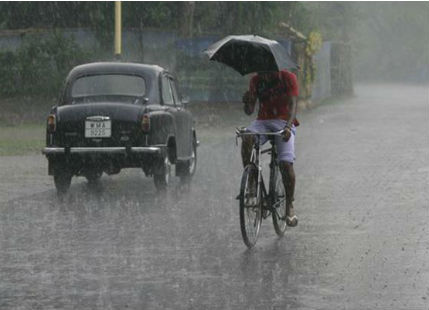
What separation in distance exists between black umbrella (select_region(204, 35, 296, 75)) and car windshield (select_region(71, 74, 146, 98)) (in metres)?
3.92

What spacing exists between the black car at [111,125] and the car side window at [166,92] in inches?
1.6

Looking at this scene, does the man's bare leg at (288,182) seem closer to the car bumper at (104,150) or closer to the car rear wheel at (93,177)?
the car bumper at (104,150)

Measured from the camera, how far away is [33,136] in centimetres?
2480

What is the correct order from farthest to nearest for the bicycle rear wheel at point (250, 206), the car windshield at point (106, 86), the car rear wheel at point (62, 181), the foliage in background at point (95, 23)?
the foliage in background at point (95, 23)
the car windshield at point (106, 86)
the car rear wheel at point (62, 181)
the bicycle rear wheel at point (250, 206)

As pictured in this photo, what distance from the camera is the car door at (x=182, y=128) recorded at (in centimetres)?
1511

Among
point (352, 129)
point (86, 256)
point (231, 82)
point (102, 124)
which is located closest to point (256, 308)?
point (86, 256)

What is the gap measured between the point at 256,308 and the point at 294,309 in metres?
0.25

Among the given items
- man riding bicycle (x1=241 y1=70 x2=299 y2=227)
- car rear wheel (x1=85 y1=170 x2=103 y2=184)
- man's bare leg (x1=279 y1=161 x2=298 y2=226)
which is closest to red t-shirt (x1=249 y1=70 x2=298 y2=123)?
man riding bicycle (x1=241 y1=70 x2=299 y2=227)

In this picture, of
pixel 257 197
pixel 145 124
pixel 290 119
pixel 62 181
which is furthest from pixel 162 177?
pixel 257 197

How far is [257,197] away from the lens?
9773 mm

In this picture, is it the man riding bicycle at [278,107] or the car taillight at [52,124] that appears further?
the car taillight at [52,124]

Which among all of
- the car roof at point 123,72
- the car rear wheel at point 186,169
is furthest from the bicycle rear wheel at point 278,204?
the car rear wheel at point 186,169

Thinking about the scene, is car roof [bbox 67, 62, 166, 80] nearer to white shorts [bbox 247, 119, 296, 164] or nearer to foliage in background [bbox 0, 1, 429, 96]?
white shorts [bbox 247, 119, 296, 164]

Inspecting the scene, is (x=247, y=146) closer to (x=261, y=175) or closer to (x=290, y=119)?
(x=261, y=175)
